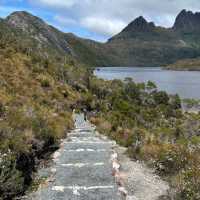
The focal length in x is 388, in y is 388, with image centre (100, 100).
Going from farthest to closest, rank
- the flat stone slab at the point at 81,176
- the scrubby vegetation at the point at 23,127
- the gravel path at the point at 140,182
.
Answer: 1. the gravel path at the point at 140,182
2. the flat stone slab at the point at 81,176
3. the scrubby vegetation at the point at 23,127

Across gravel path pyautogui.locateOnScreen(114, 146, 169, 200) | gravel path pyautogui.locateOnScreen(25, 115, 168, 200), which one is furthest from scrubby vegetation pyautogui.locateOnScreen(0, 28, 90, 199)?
gravel path pyautogui.locateOnScreen(114, 146, 169, 200)

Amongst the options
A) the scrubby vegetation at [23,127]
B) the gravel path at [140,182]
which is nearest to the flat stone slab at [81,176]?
the gravel path at [140,182]

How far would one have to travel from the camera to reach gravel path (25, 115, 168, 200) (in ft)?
29.2

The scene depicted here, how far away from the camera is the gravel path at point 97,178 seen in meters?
8.91

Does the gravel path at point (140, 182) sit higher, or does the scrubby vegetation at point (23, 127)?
the scrubby vegetation at point (23, 127)

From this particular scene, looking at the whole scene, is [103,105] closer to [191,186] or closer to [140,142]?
[140,142]

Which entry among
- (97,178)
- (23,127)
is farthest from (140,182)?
(23,127)

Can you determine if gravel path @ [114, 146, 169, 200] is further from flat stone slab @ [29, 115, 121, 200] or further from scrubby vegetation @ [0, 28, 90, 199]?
scrubby vegetation @ [0, 28, 90, 199]

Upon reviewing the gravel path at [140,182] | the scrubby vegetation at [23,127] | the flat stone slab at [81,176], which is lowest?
the gravel path at [140,182]

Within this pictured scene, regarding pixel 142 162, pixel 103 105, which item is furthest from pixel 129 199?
pixel 103 105

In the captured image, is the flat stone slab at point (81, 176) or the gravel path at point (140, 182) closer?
the flat stone slab at point (81, 176)

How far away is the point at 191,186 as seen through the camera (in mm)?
8398

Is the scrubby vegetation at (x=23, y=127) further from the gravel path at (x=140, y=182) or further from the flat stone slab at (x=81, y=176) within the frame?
the gravel path at (x=140, y=182)

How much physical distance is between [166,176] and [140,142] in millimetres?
3692
